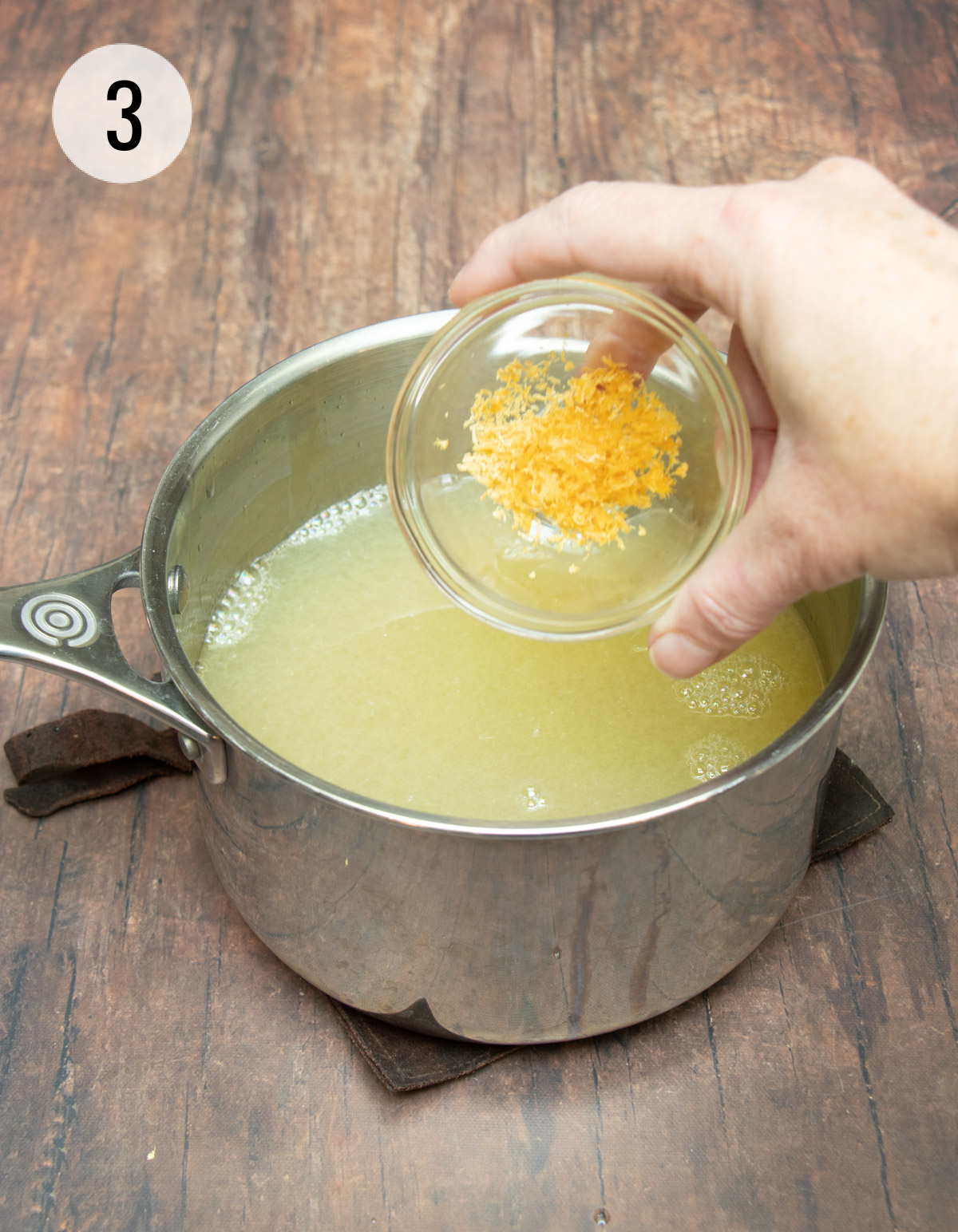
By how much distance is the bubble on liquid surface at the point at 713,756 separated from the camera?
0.99m

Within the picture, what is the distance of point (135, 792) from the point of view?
1.14 metres

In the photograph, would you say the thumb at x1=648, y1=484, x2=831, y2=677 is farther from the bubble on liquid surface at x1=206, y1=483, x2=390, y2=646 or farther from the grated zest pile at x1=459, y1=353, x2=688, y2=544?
the bubble on liquid surface at x1=206, y1=483, x2=390, y2=646

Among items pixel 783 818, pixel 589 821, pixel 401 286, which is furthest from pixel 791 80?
pixel 589 821

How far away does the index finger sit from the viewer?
75 centimetres

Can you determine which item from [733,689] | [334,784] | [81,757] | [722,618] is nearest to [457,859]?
[334,784]

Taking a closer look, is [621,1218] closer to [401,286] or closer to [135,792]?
[135,792]

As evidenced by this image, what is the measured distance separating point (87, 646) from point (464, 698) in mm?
336

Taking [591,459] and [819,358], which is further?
[591,459]

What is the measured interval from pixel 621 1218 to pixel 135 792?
0.57 m

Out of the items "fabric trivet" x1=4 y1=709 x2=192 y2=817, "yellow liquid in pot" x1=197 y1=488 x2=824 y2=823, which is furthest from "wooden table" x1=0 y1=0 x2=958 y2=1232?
"yellow liquid in pot" x1=197 y1=488 x2=824 y2=823

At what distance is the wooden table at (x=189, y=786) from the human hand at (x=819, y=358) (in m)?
0.38

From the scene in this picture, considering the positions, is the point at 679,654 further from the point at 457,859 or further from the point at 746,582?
the point at 457,859

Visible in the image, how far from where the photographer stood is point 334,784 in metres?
0.83

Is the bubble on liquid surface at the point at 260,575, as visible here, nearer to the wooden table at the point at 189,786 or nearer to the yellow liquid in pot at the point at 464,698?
the yellow liquid in pot at the point at 464,698
